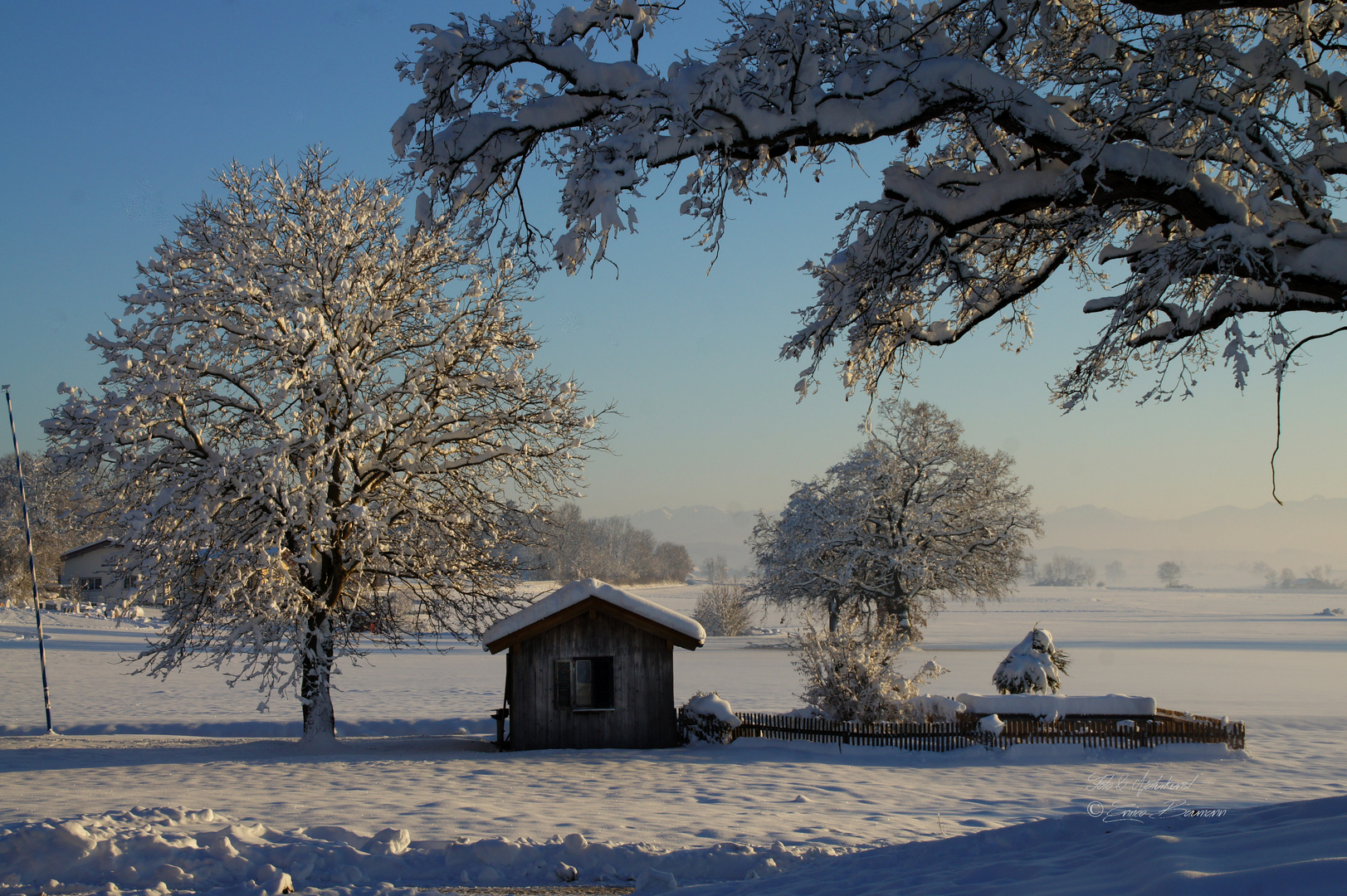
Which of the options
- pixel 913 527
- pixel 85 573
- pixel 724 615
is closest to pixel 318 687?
pixel 913 527

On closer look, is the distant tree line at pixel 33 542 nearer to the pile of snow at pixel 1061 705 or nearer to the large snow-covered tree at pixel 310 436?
the large snow-covered tree at pixel 310 436

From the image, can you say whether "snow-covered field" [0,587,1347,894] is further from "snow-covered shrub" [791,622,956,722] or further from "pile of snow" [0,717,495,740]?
"snow-covered shrub" [791,622,956,722]

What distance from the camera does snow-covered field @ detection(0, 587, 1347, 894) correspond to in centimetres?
598

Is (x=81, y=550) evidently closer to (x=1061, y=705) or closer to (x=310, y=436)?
(x=310, y=436)

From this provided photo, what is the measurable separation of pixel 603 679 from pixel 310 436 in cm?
791

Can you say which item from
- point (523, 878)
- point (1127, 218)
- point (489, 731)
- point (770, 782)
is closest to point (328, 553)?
point (489, 731)

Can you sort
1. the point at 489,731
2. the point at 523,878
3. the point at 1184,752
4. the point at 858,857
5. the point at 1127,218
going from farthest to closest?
the point at 489,731 < the point at 1184,752 < the point at 1127,218 < the point at 523,878 < the point at 858,857

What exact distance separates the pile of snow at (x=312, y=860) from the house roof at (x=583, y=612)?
371 inches

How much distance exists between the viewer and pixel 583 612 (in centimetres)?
1892

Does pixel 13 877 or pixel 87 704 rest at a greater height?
pixel 13 877

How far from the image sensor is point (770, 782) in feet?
48.3

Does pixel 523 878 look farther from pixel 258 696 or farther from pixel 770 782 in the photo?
pixel 258 696

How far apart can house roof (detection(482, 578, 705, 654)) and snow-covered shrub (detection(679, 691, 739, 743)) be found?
145 centimetres

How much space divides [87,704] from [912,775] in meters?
25.3
